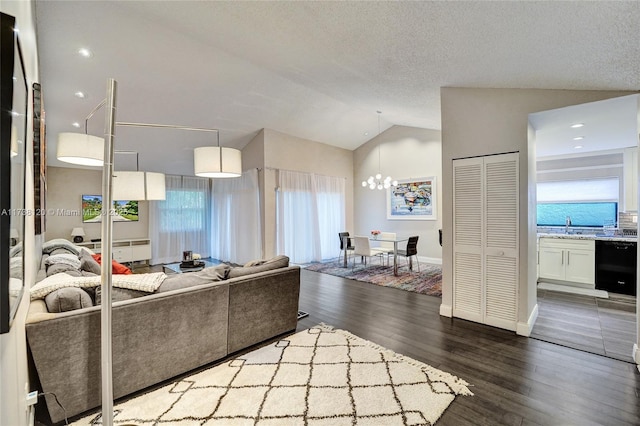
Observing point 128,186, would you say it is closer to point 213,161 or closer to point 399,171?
point 213,161

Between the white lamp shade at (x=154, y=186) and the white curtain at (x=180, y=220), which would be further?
the white curtain at (x=180, y=220)

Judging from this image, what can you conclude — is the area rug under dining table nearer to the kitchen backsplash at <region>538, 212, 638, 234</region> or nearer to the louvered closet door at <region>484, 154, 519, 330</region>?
the louvered closet door at <region>484, 154, 519, 330</region>

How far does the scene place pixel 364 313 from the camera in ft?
12.5

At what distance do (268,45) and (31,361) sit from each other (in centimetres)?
350

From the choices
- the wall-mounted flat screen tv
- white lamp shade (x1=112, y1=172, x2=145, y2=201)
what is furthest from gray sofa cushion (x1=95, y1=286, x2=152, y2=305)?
the wall-mounted flat screen tv

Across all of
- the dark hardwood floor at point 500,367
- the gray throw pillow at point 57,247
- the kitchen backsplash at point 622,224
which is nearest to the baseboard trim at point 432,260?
the kitchen backsplash at point 622,224

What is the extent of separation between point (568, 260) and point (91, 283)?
6.36 meters

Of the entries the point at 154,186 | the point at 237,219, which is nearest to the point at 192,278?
the point at 154,186

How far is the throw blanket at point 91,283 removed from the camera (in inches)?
79.9

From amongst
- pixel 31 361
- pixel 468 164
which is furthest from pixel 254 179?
pixel 31 361

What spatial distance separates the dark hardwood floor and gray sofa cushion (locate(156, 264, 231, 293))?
49.7 inches

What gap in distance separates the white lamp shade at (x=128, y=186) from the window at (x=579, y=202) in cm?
695

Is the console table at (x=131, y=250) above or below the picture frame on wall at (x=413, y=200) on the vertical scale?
below

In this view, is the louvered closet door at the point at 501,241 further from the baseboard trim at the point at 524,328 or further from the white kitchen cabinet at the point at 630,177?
the white kitchen cabinet at the point at 630,177
